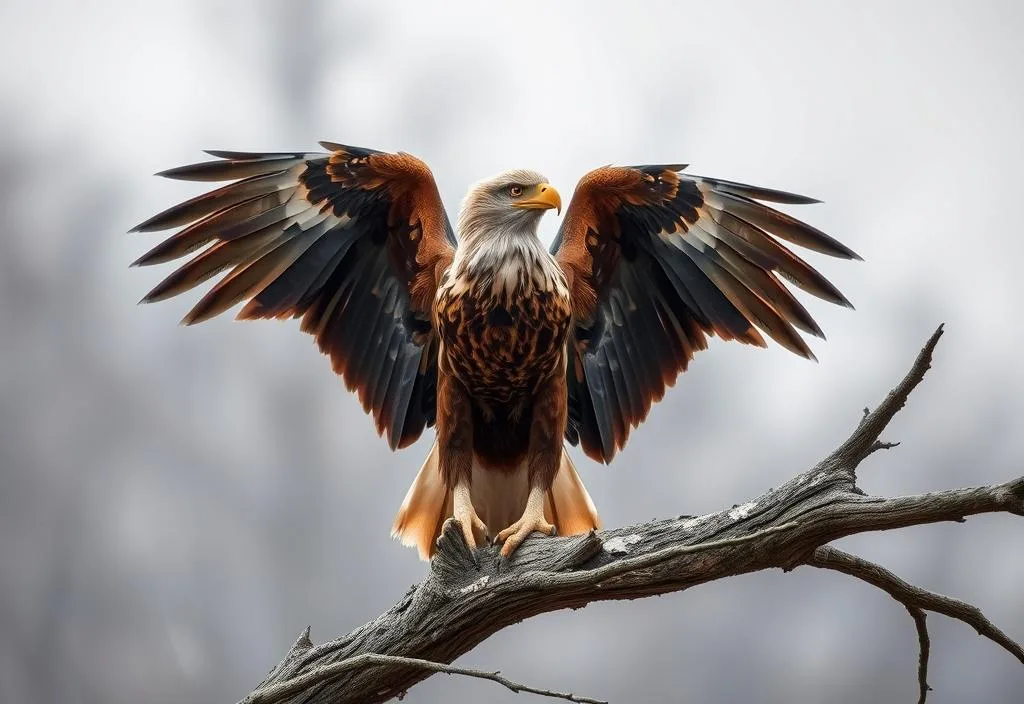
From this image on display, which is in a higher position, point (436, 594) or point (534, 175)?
point (534, 175)

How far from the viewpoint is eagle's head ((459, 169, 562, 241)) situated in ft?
12.6

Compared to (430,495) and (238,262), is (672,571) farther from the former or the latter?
(238,262)

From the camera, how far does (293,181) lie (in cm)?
413

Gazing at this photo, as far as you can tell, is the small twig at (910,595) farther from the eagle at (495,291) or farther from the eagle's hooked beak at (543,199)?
the eagle's hooked beak at (543,199)

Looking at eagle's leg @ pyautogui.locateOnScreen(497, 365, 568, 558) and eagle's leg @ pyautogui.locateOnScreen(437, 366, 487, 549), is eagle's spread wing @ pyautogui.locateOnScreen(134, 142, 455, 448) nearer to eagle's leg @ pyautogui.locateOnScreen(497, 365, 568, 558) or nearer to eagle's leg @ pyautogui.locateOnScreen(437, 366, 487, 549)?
eagle's leg @ pyautogui.locateOnScreen(437, 366, 487, 549)

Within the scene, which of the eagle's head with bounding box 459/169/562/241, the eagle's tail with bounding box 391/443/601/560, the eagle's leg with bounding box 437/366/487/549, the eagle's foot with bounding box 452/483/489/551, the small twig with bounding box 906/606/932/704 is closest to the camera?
the small twig with bounding box 906/606/932/704

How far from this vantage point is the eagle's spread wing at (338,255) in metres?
3.98

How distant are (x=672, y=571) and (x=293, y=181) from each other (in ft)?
7.47

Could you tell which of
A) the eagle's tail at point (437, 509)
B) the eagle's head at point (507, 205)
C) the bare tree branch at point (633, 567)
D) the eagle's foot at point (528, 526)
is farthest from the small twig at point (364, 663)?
the eagle's head at point (507, 205)

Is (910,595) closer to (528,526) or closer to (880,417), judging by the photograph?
(880,417)

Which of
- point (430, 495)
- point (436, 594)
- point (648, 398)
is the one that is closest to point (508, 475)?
point (430, 495)

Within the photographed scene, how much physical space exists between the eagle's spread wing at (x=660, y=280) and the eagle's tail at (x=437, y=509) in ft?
0.98

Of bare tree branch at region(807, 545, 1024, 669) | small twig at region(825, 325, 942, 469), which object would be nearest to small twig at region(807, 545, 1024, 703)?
bare tree branch at region(807, 545, 1024, 669)

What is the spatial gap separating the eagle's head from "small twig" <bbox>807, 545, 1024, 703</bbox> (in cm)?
161
